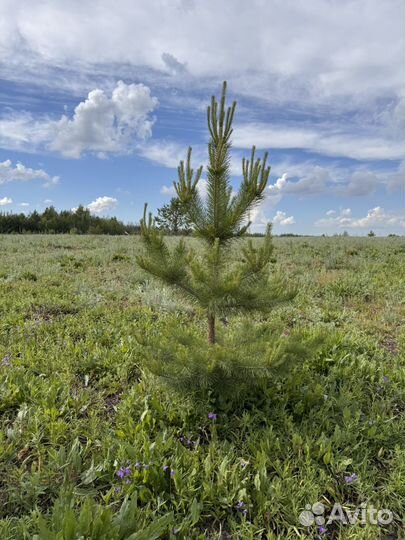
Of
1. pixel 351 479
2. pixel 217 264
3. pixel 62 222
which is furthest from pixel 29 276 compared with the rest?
pixel 62 222

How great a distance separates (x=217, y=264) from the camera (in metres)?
3.54

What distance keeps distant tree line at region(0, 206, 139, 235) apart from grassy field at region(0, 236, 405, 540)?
45.8m

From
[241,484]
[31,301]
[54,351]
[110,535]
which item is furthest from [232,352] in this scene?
[31,301]

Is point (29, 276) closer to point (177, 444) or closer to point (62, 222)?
point (177, 444)

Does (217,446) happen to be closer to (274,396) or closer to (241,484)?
(241,484)

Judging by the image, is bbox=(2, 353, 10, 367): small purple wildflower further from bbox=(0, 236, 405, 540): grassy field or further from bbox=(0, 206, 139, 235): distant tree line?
bbox=(0, 206, 139, 235): distant tree line

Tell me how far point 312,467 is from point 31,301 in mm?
5957

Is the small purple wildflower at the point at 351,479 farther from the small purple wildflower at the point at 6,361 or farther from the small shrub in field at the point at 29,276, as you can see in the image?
the small shrub in field at the point at 29,276

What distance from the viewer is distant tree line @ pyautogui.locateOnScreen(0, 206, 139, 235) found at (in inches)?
1999

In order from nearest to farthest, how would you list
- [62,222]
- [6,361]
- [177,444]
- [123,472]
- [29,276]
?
[123,472], [177,444], [6,361], [29,276], [62,222]

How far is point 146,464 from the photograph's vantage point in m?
3.04

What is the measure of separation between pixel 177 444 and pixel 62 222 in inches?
2250

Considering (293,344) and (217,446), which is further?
(293,344)

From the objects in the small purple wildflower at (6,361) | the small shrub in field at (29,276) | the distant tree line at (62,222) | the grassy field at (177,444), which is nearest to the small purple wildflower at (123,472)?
the grassy field at (177,444)
